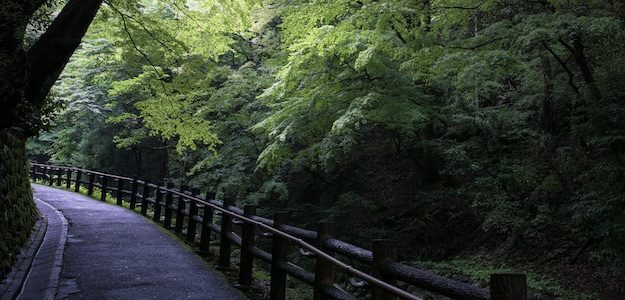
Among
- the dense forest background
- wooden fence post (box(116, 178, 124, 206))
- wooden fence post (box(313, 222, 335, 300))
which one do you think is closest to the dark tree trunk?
the dense forest background

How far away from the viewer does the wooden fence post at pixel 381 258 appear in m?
3.89

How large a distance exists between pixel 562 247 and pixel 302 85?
641 cm

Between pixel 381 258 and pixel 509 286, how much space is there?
4.77 ft

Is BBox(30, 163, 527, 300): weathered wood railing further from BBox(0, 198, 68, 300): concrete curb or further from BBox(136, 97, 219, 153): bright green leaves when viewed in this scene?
BBox(136, 97, 219, 153): bright green leaves

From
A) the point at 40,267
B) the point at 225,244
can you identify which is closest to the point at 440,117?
the point at 225,244

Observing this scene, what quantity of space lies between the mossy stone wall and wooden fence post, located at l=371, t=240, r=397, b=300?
440 centimetres

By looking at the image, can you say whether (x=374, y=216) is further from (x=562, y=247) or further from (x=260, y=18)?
(x=260, y=18)

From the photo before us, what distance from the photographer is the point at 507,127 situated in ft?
35.7

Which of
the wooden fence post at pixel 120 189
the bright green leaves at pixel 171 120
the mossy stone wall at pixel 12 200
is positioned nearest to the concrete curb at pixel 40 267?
→ the mossy stone wall at pixel 12 200

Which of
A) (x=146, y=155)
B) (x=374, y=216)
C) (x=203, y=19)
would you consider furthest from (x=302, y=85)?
(x=146, y=155)

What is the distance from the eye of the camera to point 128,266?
7.16 m

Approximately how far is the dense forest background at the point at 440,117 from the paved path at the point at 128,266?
2.94 meters

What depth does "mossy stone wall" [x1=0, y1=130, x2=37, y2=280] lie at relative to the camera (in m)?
6.09

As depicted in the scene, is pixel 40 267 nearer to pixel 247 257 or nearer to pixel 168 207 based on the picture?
pixel 247 257
